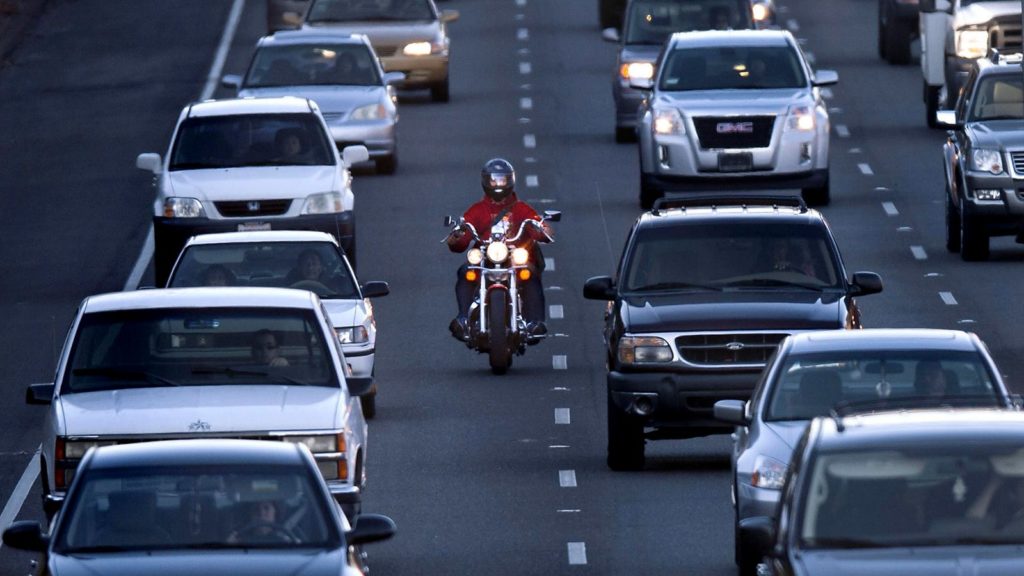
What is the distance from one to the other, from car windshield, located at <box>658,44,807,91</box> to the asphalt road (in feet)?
5.76

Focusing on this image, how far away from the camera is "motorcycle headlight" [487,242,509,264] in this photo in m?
25.1

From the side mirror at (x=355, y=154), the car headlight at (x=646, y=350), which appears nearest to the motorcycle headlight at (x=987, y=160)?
the side mirror at (x=355, y=154)

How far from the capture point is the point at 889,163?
129ft

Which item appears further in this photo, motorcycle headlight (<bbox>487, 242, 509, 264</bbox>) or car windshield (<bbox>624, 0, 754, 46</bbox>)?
car windshield (<bbox>624, 0, 754, 46</bbox>)

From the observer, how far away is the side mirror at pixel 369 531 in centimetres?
1288

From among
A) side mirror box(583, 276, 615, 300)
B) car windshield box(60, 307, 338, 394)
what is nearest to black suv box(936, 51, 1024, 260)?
side mirror box(583, 276, 615, 300)

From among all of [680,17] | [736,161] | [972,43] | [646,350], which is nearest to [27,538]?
[646,350]

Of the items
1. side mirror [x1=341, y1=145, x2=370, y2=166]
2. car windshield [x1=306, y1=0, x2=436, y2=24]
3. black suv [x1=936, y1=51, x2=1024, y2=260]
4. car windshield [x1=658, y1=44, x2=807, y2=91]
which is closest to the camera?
side mirror [x1=341, y1=145, x2=370, y2=166]

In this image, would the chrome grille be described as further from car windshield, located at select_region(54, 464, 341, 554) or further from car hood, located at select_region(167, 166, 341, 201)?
car hood, located at select_region(167, 166, 341, 201)

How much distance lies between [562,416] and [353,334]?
1.93 meters

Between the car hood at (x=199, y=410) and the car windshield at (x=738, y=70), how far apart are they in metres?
18.4

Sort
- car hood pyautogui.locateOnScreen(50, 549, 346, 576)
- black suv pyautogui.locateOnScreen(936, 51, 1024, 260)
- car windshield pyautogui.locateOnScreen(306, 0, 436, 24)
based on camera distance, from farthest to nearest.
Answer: car windshield pyautogui.locateOnScreen(306, 0, 436, 24)
black suv pyautogui.locateOnScreen(936, 51, 1024, 260)
car hood pyautogui.locateOnScreen(50, 549, 346, 576)

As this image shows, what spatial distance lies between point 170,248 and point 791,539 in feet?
59.0

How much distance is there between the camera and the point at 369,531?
42.3ft
